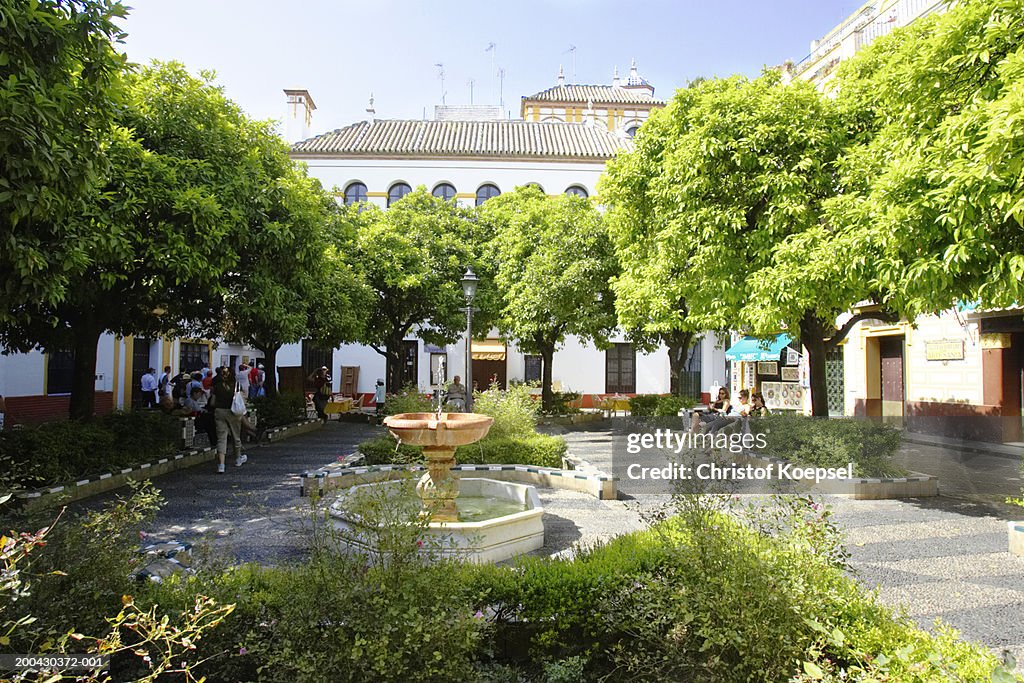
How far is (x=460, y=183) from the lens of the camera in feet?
96.6

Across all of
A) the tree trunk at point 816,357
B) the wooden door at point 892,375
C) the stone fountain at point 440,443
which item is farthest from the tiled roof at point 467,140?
the stone fountain at point 440,443

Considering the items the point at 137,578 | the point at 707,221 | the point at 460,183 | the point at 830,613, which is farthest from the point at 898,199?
the point at 460,183

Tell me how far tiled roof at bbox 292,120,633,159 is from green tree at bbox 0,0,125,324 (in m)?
24.6

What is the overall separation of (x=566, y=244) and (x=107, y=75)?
538 inches

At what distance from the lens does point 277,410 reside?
651 inches

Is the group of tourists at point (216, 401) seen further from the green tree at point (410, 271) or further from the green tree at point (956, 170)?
the green tree at point (956, 170)

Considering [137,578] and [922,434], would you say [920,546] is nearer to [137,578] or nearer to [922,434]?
[137,578]

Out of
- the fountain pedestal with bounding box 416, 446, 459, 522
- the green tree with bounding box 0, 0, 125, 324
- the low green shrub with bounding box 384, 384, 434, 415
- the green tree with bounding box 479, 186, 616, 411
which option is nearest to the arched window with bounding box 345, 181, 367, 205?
the green tree with bounding box 479, 186, 616, 411

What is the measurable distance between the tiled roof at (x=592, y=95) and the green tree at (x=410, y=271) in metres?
30.3

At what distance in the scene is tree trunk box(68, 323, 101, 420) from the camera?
1003 cm

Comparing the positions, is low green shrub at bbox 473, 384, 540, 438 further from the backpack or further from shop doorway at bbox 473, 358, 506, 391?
shop doorway at bbox 473, 358, 506, 391

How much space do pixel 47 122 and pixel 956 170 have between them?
7.76 m

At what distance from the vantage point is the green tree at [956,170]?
213 inches

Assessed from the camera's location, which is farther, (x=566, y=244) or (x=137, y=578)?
(x=566, y=244)
